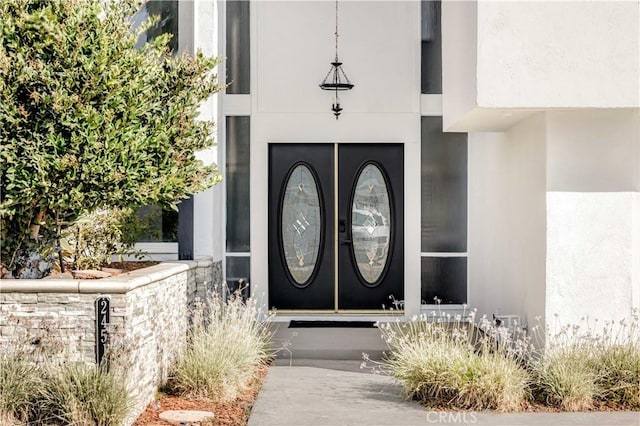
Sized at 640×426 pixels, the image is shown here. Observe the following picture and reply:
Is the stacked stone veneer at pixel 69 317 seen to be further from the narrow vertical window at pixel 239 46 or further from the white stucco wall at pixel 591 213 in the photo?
the narrow vertical window at pixel 239 46

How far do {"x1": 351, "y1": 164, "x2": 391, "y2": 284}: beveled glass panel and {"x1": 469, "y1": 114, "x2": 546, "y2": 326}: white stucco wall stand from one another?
1281mm

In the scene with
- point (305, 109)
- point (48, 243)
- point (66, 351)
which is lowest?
point (66, 351)

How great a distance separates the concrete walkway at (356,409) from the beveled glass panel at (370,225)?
3.48 metres

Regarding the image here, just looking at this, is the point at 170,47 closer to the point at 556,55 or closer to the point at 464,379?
the point at 556,55

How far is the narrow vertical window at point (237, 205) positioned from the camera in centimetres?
1170

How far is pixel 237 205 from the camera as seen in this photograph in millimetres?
11727

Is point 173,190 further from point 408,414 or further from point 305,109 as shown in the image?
point 305,109

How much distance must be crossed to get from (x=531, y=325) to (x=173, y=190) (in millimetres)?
4190

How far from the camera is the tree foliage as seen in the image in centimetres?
663

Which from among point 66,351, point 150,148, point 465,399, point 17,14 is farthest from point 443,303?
point 17,14

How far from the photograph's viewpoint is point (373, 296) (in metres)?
11.8

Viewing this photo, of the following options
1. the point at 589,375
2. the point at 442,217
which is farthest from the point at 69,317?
the point at 442,217

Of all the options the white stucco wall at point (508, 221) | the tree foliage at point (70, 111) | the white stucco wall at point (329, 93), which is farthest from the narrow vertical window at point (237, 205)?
the tree foliage at point (70, 111)

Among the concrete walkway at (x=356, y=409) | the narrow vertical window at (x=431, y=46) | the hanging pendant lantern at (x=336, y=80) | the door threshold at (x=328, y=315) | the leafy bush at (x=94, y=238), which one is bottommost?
the concrete walkway at (x=356, y=409)
